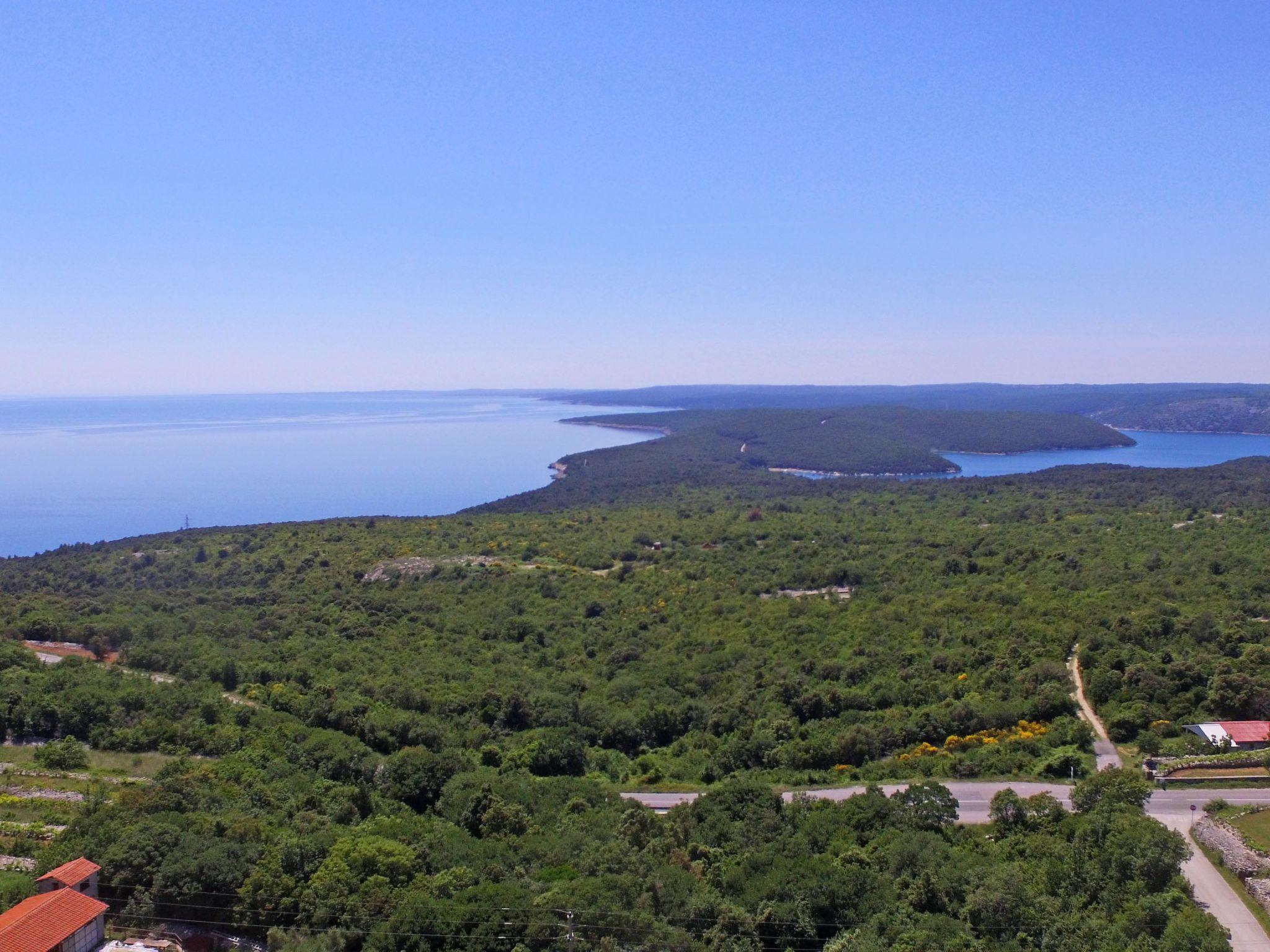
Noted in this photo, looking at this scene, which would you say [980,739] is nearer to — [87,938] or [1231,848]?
[1231,848]

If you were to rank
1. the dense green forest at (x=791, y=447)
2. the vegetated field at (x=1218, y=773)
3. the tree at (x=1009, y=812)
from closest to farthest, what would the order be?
the tree at (x=1009, y=812)
the vegetated field at (x=1218, y=773)
the dense green forest at (x=791, y=447)

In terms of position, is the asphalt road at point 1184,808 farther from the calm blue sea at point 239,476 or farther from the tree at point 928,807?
the calm blue sea at point 239,476

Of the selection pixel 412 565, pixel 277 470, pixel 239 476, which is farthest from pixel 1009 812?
pixel 277 470

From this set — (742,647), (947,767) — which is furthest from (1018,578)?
(947,767)

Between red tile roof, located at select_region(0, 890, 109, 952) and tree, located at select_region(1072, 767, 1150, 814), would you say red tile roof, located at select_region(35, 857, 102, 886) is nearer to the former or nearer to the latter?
red tile roof, located at select_region(0, 890, 109, 952)

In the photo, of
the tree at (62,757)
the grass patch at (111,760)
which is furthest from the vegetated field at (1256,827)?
the tree at (62,757)

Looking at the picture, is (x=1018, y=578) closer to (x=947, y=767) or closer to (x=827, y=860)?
(x=947, y=767)
